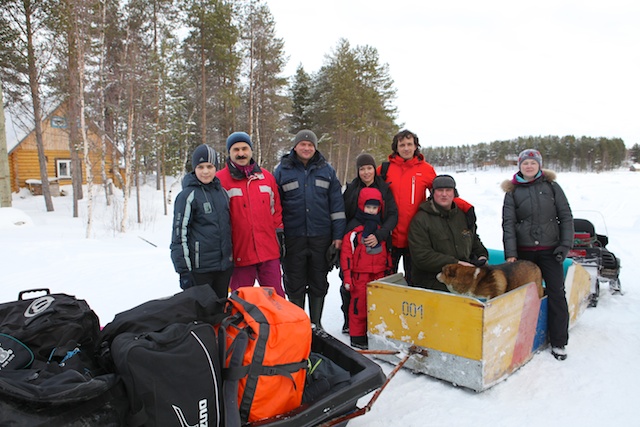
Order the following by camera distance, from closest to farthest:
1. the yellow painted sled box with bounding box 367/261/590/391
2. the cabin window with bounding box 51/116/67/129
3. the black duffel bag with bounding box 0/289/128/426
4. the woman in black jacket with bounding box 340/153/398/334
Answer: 1. the black duffel bag with bounding box 0/289/128/426
2. the yellow painted sled box with bounding box 367/261/590/391
3. the woman in black jacket with bounding box 340/153/398/334
4. the cabin window with bounding box 51/116/67/129

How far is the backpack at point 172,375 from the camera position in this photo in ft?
5.84

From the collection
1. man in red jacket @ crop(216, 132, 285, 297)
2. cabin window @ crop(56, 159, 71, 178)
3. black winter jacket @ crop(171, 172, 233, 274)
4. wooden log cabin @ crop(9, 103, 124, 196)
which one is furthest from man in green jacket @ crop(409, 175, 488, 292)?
cabin window @ crop(56, 159, 71, 178)

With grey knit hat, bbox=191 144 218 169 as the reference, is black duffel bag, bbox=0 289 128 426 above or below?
below

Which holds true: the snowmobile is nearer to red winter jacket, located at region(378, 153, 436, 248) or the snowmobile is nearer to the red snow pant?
red winter jacket, located at region(378, 153, 436, 248)

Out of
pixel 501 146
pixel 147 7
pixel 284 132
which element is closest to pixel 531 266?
pixel 147 7

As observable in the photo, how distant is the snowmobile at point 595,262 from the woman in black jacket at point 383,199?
286cm

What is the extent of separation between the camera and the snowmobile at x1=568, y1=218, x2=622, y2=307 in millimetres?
4980

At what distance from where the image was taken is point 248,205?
3.56 m

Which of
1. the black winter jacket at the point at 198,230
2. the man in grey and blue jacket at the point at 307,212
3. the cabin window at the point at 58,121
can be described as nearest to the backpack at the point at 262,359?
the black winter jacket at the point at 198,230

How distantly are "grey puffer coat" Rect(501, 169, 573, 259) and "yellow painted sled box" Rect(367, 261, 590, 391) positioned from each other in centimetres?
52

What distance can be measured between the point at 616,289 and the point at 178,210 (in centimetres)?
555

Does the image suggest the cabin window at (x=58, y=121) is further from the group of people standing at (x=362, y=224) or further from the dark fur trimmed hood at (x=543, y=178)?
the dark fur trimmed hood at (x=543, y=178)

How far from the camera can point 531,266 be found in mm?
3625

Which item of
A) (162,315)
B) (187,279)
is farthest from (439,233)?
(162,315)
